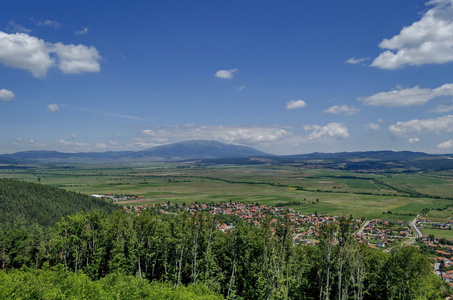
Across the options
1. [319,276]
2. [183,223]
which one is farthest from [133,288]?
[319,276]

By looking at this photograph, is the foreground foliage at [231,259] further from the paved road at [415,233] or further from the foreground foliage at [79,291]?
the paved road at [415,233]

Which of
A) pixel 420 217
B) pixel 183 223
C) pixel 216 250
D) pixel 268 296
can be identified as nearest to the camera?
pixel 268 296

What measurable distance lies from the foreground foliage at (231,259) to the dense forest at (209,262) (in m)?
0.13

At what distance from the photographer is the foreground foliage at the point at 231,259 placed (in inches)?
1259

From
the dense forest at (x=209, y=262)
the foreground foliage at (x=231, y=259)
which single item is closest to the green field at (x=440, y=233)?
the dense forest at (x=209, y=262)

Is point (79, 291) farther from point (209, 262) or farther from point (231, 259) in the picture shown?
point (231, 259)

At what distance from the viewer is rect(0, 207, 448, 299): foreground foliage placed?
31984 millimetres

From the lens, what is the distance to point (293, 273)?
38094mm

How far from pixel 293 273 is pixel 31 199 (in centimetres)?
9102

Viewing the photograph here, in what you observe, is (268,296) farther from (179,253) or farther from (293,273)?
(179,253)

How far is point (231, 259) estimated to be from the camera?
1527 inches

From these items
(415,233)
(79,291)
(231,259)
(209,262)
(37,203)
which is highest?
(79,291)

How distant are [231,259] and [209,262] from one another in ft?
11.6


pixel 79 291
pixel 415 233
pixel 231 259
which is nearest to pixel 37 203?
pixel 79 291
